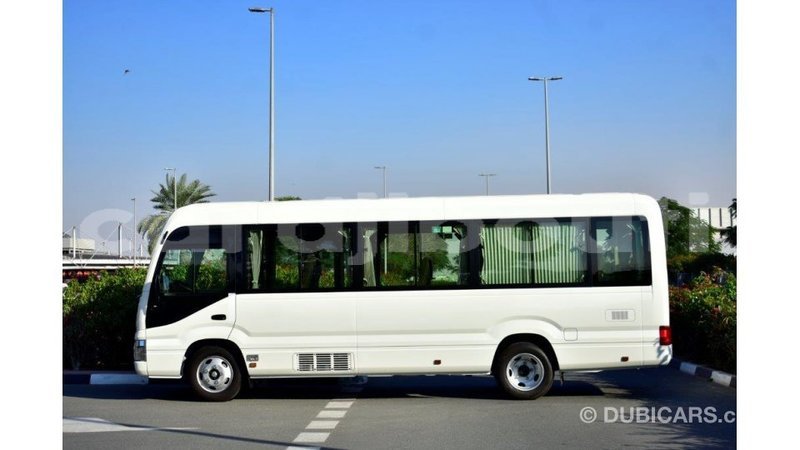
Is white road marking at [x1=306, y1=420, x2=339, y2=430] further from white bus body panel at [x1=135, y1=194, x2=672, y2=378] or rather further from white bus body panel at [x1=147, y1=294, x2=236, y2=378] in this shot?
white bus body panel at [x1=147, y1=294, x2=236, y2=378]

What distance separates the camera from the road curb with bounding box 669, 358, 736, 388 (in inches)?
535

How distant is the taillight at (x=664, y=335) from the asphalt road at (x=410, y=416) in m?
0.76

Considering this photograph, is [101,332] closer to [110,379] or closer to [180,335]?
[110,379]

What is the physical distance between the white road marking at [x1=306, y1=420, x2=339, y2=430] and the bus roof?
296 cm

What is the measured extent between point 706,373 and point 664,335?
249cm

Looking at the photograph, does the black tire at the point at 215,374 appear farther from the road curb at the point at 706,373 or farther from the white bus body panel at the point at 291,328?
the road curb at the point at 706,373

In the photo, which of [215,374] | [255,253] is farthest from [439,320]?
[215,374]

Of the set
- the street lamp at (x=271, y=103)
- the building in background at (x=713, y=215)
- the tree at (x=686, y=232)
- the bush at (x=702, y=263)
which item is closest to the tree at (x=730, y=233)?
the building in background at (x=713, y=215)

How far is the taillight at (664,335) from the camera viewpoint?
1256cm

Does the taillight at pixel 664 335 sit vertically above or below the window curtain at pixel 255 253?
below

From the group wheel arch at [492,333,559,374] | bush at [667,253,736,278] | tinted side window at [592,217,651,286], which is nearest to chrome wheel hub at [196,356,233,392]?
wheel arch at [492,333,559,374]

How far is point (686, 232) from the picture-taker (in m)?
32.0
